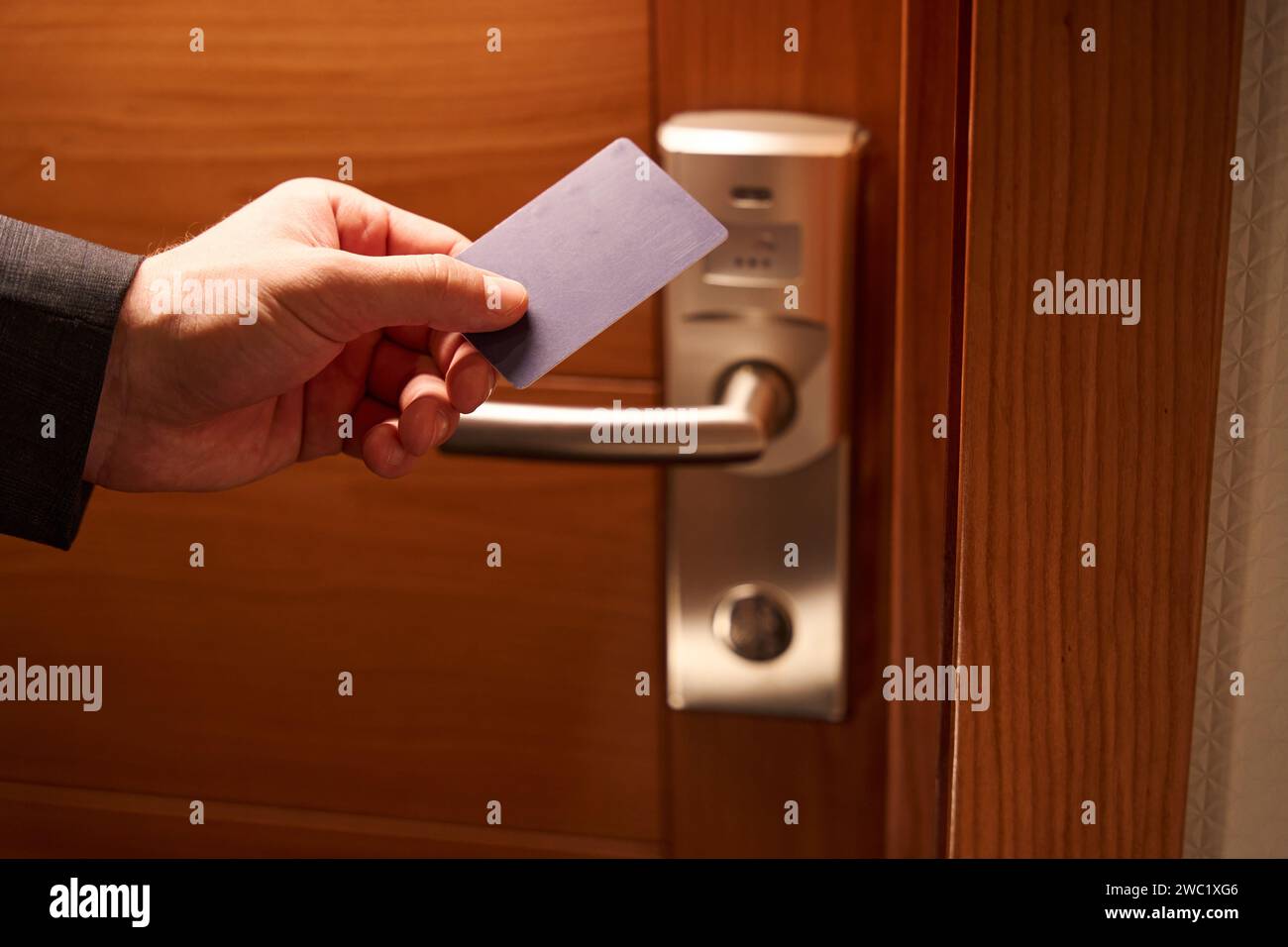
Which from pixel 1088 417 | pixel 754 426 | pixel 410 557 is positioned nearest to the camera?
pixel 1088 417

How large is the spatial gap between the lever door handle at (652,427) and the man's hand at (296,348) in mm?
24

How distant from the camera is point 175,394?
603 mm

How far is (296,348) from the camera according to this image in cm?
58

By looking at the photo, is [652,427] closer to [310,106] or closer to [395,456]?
[395,456]

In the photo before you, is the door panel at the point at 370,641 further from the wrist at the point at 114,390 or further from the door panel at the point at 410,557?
the wrist at the point at 114,390

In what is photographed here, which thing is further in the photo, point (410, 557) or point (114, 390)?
point (410, 557)

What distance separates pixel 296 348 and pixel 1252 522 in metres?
0.41

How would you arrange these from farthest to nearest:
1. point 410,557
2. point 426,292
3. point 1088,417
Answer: point 410,557
point 426,292
point 1088,417

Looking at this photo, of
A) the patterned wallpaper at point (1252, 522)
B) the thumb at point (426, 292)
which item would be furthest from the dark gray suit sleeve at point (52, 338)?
the patterned wallpaper at point (1252, 522)

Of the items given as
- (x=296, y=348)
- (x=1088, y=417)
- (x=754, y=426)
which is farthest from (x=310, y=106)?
(x=1088, y=417)

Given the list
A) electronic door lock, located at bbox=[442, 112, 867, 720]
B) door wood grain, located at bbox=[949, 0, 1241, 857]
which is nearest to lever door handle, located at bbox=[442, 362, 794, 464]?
electronic door lock, located at bbox=[442, 112, 867, 720]

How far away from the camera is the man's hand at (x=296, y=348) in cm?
55

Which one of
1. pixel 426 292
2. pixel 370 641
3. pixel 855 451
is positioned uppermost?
pixel 426 292

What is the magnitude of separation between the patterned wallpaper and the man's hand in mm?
299
